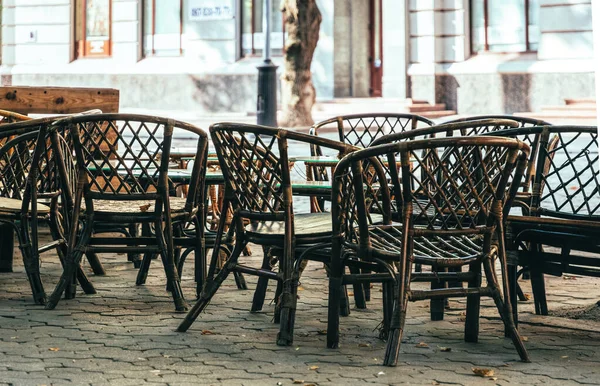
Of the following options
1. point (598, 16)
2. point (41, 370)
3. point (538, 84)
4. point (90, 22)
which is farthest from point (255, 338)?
point (90, 22)

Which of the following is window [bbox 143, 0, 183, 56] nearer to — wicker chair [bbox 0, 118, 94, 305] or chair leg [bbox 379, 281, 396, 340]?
wicker chair [bbox 0, 118, 94, 305]

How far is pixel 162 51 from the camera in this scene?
28.8 meters

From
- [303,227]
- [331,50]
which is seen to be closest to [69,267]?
[303,227]

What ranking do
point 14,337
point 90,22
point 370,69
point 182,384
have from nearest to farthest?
1. point 182,384
2. point 14,337
3. point 370,69
4. point 90,22

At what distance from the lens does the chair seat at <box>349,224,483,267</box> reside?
492 cm

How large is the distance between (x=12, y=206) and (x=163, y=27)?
22625 millimetres

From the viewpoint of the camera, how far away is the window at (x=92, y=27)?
1174 inches

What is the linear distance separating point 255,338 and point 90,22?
25726mm

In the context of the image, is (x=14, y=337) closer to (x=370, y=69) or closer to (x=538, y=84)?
(x=538, y=84)

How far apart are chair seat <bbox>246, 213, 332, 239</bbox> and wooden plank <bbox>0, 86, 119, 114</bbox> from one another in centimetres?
460

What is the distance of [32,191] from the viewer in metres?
6.38

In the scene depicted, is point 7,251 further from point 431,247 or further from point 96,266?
point 431,247

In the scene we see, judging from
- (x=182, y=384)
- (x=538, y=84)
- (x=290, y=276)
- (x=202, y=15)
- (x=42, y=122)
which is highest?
(x=202, y=15)

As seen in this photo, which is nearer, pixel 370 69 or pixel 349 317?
pixel 349 317
